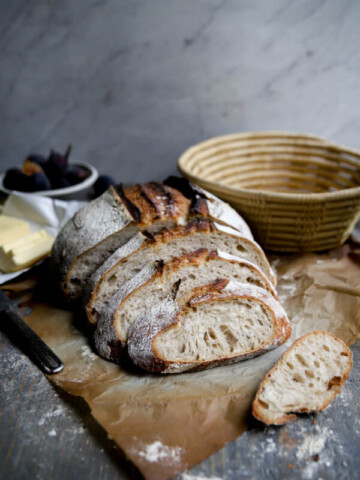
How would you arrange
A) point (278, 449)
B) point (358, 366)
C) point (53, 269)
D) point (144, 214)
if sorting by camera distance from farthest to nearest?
point (53, 269) → point (144, 214) → point (358, 366) → point (278, 449)

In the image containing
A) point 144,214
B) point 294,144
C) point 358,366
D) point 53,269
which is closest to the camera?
point 358,366

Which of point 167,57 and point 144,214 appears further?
point 167,57

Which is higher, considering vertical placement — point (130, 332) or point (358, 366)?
point (130, 332)

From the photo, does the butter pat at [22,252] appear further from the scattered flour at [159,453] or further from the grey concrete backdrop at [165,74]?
the scattered flour at [159,453]

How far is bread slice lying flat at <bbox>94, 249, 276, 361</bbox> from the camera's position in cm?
164

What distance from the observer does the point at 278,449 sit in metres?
1.31

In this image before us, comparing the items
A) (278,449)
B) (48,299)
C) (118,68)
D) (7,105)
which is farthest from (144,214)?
(7,105)

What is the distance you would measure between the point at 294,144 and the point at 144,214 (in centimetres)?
143

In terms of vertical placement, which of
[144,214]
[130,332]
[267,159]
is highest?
[144,214]

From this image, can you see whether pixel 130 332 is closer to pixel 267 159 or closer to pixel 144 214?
pixel 144 214

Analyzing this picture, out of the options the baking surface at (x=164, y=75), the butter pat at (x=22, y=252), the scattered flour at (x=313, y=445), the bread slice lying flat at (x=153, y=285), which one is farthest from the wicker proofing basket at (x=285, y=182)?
the scattered flour at (x=313, y=445)

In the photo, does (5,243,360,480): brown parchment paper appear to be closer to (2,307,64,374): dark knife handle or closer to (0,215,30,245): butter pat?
(2,307,64,374): dark knife handle

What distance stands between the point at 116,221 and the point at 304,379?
38.0 inches

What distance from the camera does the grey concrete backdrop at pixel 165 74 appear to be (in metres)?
2.79
